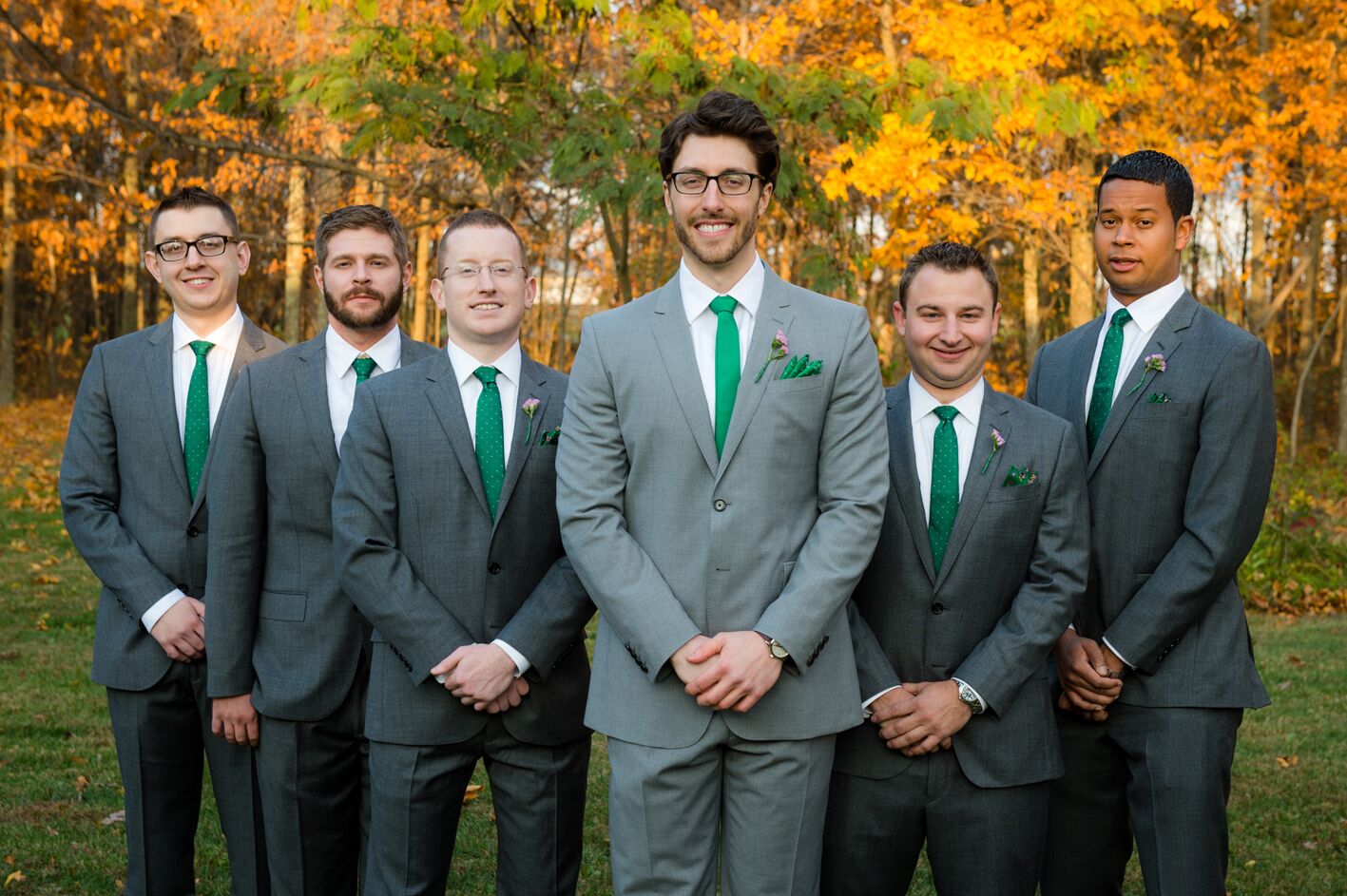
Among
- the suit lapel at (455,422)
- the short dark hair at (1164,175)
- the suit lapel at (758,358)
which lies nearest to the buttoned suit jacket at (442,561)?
the suit lapel at (455,422)

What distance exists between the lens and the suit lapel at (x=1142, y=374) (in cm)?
339

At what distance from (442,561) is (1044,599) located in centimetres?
159

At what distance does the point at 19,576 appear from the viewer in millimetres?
10281

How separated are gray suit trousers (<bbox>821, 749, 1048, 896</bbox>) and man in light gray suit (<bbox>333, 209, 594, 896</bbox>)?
0.75 m

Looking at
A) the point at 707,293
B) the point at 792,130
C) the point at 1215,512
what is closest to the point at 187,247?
the point at 707,293

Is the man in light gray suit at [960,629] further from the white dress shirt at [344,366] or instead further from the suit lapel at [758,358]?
the white dress shirt at [344,366]

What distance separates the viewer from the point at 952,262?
134 inches

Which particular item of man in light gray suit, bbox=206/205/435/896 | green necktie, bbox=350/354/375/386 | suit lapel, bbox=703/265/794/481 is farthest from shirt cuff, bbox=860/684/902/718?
→ green necktie, bbox=350/354/375/386

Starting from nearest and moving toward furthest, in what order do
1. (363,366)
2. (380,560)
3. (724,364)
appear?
(724,364)
(380,560)
(363,366)

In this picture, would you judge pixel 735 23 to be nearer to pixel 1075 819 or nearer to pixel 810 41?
pixel 810 41

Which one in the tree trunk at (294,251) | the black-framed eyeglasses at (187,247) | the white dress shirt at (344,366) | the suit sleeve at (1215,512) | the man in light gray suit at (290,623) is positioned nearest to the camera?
the suit sleeve at (1215,512)

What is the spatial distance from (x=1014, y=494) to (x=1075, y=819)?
99 centimetres

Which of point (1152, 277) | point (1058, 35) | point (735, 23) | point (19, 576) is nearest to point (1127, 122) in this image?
point (1058, 35)

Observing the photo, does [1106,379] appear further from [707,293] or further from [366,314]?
[366,314]
